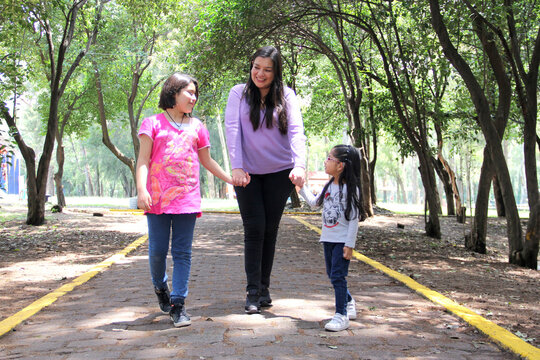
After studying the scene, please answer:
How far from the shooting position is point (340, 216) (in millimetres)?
4426

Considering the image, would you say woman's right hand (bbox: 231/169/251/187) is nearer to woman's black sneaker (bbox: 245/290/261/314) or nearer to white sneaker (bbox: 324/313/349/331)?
woman's black sneaker (bbox: 245/290/261/314)

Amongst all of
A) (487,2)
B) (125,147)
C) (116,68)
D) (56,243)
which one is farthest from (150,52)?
(125,147)

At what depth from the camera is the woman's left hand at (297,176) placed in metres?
4.43

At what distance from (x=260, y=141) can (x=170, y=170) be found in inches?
30.7

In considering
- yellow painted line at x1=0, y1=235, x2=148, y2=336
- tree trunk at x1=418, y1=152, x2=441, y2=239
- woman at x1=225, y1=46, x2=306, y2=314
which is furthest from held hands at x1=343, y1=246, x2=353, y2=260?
tree trunk at x1=418, y1=152, x2=441, y2=239

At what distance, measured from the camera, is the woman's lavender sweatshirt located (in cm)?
471

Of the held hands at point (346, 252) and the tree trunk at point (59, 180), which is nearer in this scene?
the held hands at point (346, 252)

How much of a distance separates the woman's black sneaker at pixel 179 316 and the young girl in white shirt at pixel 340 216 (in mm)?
1052

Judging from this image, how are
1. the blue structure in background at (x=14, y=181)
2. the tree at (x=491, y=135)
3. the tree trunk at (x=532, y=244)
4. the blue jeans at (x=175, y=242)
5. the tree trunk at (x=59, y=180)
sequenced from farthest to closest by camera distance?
1. the blue structure in background at (x=14, y=181)
2. the tree trunk at (x=59, y=180)
3. the tree at (x=491, y=135)
4. the tree trunk at (x=532, y=244)
5. the blue jeans at (x=175, y=242)

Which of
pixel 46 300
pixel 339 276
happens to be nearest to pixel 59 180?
pixel 46 300

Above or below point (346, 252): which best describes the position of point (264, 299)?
below

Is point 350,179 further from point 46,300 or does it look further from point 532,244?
point 532,244

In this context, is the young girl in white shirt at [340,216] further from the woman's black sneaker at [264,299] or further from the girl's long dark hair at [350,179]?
the woman's black sneaker at [264,299]

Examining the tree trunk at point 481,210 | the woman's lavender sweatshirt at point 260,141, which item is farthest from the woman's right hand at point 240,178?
the tree trunk at point 481,210
